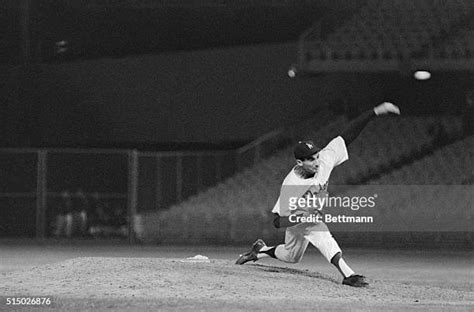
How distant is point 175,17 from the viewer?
7.82m

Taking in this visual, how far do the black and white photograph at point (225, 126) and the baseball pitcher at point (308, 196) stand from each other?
206 cm

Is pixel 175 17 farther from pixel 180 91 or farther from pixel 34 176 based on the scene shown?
pixel 34 176

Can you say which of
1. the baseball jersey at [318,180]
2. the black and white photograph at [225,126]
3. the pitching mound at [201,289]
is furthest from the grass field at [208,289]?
the black and white photograph at [225,126]

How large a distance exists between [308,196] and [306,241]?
299mm

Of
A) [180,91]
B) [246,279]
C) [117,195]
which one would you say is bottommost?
[246,279]

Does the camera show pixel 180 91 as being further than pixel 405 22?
No

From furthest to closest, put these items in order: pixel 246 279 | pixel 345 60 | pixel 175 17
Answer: pixel 345 60 → pixel 175 17 → pixel 246 279

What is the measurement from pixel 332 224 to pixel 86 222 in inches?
120

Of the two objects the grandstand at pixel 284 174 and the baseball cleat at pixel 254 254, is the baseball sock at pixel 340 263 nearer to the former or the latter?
the baseball cleat at pixel 254 254

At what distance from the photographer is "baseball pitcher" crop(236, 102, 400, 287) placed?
4.75 metres

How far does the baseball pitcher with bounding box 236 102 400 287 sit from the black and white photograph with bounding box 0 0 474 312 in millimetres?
2061

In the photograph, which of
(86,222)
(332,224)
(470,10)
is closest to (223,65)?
(332,224)

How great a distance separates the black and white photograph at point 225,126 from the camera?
306 inches

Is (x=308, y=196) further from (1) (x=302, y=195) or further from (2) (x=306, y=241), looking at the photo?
(2) (x=306, y=241)
